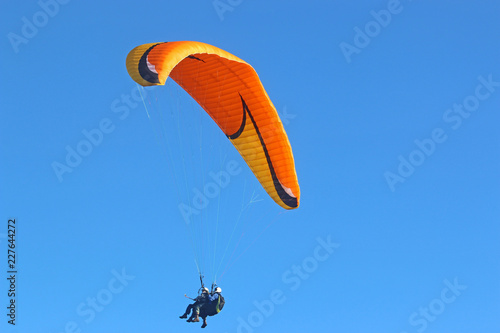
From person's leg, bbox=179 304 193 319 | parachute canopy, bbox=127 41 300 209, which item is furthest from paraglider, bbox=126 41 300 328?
person's leg, bbox=179 304 193 319

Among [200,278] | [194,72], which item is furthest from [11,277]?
[194,72]

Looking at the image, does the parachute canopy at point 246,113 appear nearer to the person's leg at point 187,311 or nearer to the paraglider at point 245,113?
the paraglider at point 245,113

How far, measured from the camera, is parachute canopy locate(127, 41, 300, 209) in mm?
25641

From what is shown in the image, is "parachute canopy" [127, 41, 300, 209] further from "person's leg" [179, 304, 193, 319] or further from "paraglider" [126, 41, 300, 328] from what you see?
"person's leg" [179, 304, 193, 319]

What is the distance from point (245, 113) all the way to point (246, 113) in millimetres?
31

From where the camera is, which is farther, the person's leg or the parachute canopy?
the parachute canopy

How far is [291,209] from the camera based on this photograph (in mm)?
26672

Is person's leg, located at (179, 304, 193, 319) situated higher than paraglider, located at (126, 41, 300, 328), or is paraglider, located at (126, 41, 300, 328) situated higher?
paraglider, located at (126, 41, 300, 328)

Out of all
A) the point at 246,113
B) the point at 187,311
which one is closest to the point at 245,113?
the point at 246,113

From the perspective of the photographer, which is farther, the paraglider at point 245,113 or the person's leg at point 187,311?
the paraglider at point 245,113

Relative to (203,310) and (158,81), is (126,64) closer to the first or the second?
(158,81)

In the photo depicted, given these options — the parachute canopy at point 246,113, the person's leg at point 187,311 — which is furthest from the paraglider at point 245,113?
the person's leg at point 187,311

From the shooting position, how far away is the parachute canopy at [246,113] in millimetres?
25641

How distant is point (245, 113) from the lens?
26234mm
